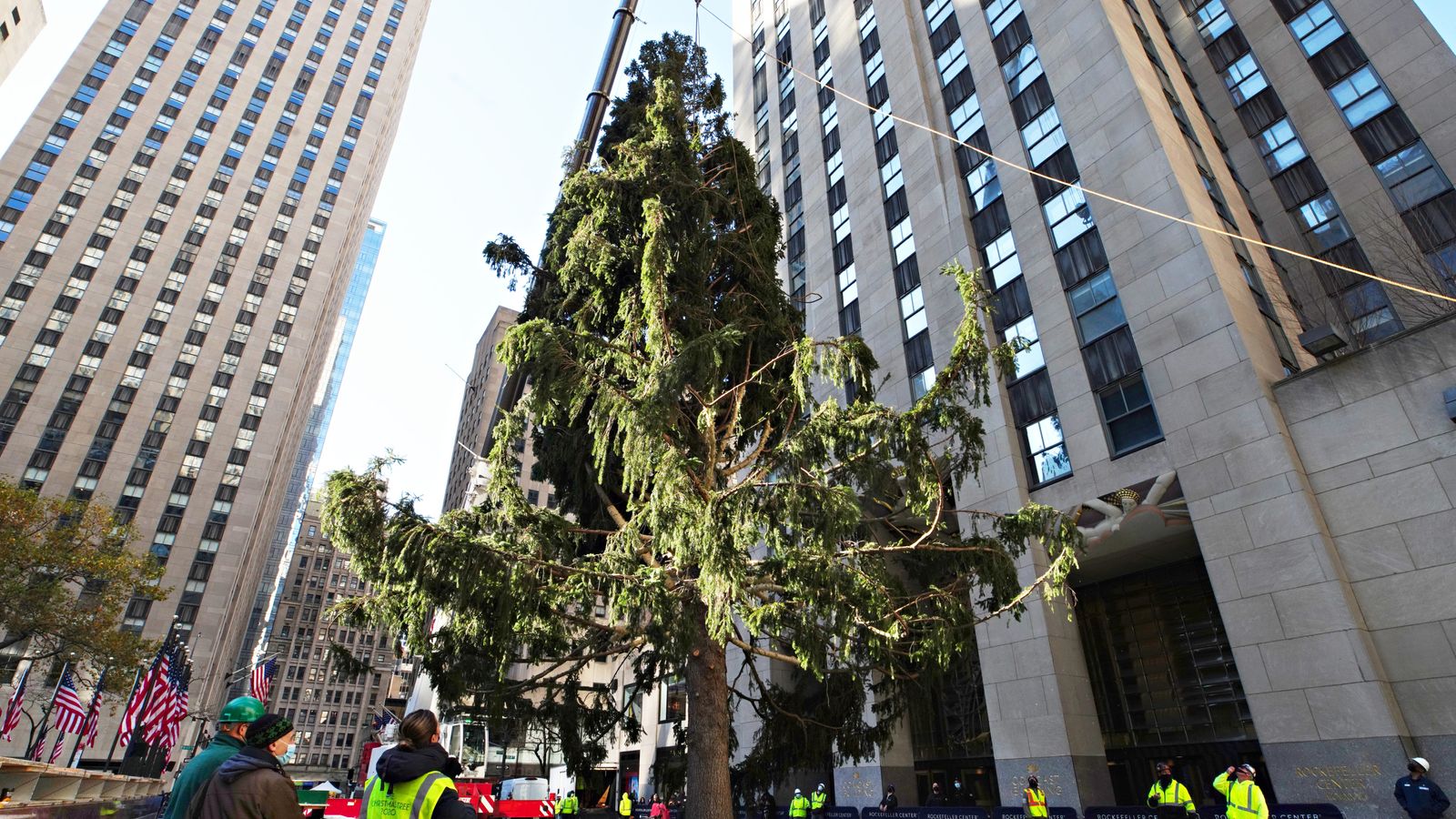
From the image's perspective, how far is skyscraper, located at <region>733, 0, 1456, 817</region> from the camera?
51.9ft

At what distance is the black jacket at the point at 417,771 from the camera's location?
4121mm

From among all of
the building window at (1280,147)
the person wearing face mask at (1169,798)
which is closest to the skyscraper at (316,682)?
the person wearing face mask at (1169,798)

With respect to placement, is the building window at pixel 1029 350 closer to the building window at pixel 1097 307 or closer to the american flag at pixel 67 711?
the building window at pixel 1097 307

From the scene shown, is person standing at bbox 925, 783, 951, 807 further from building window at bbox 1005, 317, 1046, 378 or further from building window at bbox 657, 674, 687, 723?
building window at bbox 657, 674, 687, 723

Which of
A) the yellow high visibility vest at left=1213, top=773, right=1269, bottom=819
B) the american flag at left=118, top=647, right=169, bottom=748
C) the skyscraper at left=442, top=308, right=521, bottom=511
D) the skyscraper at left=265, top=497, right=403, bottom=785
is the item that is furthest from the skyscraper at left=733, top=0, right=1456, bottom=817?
the skyscraper at left=265, top=497, right=403, bottom=785

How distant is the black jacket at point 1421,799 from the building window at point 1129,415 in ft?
33.3

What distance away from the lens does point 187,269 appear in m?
74.8

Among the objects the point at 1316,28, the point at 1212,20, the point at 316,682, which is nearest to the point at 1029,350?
the point at 1316,28

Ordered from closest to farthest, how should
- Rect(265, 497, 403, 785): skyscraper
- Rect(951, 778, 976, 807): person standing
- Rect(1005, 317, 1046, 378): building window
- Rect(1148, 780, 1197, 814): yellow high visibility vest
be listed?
Rect(1148, 780, 1197, 814): yellow high visibility vest, Rect(1005, 317, 1046, 378): building window, Rect(951, 778, 976, 807): person standing, Rect(265, 497, 403, 785): skyscraper

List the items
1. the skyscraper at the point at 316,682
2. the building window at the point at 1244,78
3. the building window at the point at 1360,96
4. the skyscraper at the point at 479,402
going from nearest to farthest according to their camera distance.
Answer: the building window at the point at 1360,96, the building window at the point at 1244,78, the skyscraper at the point at 479,402, the skyscraper at the point at 316,682

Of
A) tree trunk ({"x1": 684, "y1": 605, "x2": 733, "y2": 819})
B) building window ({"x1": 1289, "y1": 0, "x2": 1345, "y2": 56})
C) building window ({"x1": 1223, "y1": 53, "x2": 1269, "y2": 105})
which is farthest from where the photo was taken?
building window ({"x1": 1223, "y1": 53, "x2": 1269, "y2": 105})

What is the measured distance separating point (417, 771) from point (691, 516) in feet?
20.6

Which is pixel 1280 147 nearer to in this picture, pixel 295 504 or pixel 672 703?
pixel 672 703

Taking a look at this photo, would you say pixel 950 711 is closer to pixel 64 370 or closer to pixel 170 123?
pixel 64 370
